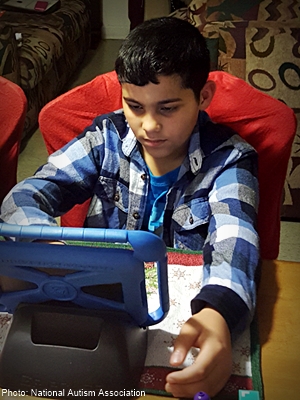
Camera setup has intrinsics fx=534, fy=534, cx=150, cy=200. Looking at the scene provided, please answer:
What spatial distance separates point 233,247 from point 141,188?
303mm

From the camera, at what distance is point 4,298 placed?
2.28 feet

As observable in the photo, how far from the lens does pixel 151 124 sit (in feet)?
3.02

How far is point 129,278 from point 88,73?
3.12 m

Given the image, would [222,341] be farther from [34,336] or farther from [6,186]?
[6,186]

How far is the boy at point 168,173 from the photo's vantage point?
817 millimetres

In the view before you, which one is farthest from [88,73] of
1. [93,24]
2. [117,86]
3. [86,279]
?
[86,279]

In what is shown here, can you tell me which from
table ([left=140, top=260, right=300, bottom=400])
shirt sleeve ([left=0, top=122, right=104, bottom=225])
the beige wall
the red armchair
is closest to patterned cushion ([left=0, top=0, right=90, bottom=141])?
the beige wall

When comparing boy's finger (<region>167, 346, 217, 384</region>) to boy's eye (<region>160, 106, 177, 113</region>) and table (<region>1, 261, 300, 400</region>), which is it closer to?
table (<region>1, 261, 300, 400</region>)

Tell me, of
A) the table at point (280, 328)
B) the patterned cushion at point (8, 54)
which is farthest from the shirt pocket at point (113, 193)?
the patterned cushion at point (8, 54)

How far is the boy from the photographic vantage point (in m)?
0.82

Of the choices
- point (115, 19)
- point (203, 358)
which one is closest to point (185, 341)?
point (203, 358)

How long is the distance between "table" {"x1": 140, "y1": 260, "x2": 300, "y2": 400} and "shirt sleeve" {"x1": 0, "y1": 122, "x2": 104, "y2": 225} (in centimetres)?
38

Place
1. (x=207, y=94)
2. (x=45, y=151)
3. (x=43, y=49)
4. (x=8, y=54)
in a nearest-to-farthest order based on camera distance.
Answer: (x=207, y=94) → (x=8, y=54) → (x=45, y=151) → (x=43, y=49)

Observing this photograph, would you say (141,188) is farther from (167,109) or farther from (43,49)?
(43,49)
